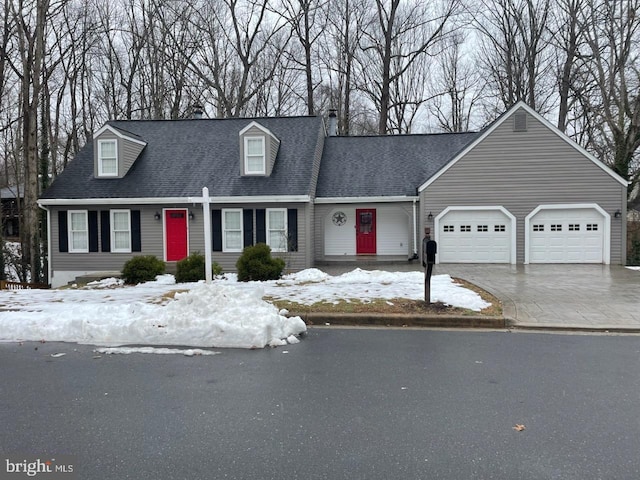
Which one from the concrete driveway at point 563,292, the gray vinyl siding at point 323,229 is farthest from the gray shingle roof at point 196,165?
the concrete driveway at point 563,292

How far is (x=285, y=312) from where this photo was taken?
792cm

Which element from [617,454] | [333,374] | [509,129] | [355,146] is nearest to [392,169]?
[355,146]

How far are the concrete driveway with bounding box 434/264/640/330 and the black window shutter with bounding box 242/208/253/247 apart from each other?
6.60 meters

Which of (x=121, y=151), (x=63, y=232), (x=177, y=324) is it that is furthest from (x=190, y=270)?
(x=121, y=151)

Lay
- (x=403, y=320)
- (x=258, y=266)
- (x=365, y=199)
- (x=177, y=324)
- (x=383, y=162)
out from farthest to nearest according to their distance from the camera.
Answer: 1. (x=383, y=162)
2. (x=365, y=199)
3. (x=258, y=266)
4. (x=403, y=320)
5. (x=177, y=324)

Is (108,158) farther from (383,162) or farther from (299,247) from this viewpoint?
(383,162)

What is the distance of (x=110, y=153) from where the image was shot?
1747cm

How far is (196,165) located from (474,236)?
10.9 metres

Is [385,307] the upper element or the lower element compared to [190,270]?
lower

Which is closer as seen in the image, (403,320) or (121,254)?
(403,320)

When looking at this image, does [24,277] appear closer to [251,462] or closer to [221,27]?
[221,27]

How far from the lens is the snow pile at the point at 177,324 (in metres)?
6.48

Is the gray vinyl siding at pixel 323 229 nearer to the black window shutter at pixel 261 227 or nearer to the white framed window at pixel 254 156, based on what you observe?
the black window shutter at pixel 261 227

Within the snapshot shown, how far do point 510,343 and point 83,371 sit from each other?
553 cm
